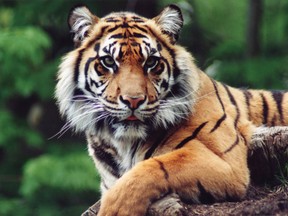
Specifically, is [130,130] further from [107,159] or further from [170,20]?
[170,20]

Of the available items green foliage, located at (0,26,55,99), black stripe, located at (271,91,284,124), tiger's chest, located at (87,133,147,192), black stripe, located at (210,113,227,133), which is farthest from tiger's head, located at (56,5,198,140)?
green foliage, located at (0,26,55,99)

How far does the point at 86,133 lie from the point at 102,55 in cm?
74

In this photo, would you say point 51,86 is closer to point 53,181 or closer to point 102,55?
point 53,181

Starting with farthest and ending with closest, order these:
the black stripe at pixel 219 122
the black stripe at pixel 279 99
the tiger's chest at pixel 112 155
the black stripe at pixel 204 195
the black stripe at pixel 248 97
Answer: the black stripe at pixel 279 99 → the black stripe at pixel 248 97 → the tiger's chest at pixel 112 155 → the black stripe at pixel 219 122 → the black stripe at pixel 204 195

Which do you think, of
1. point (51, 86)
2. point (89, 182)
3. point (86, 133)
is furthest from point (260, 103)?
point (51, 86)

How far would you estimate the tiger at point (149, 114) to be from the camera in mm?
6148

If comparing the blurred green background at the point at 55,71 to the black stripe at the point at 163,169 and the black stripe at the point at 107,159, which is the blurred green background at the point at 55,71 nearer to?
the black stripe at the point at 107,159

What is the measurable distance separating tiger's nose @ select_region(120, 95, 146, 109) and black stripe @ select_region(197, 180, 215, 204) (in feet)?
2.33

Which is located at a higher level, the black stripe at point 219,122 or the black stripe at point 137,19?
the black stripe at point 137,19

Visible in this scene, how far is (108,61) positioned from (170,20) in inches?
25.5

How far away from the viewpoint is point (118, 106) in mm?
6367

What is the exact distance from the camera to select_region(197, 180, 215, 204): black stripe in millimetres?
6199

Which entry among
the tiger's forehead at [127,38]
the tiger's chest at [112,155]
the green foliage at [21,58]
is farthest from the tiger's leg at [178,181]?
the green foliage at [21,58]

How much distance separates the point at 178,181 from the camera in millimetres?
6109
